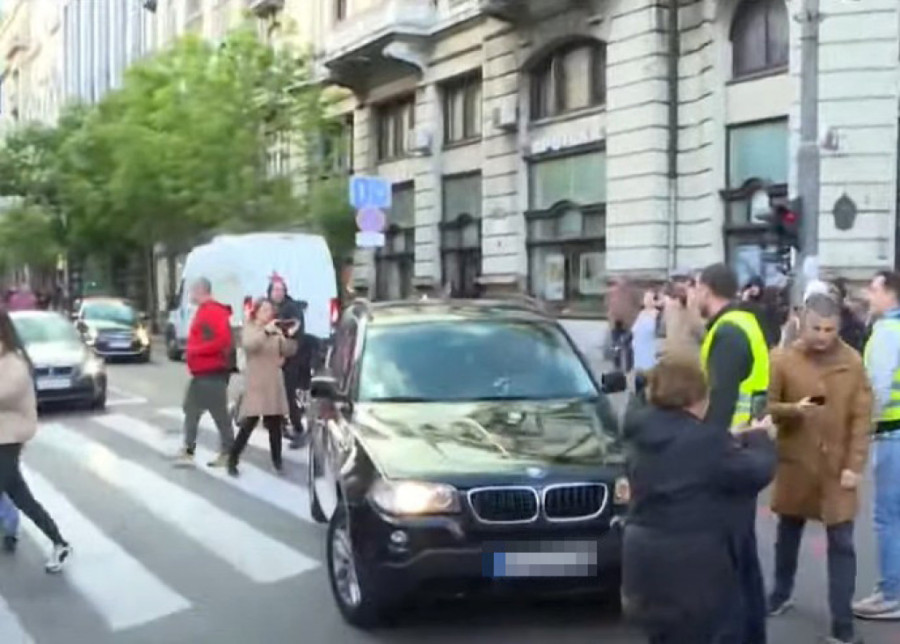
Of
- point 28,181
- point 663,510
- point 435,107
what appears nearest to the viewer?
point 663,510

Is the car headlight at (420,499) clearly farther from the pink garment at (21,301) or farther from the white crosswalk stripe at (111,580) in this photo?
the pink garment at (21,301)

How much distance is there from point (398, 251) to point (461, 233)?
3.58 m

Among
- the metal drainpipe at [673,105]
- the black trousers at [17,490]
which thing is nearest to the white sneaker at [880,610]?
the black trousers at [17,490]

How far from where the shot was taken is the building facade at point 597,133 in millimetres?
20859

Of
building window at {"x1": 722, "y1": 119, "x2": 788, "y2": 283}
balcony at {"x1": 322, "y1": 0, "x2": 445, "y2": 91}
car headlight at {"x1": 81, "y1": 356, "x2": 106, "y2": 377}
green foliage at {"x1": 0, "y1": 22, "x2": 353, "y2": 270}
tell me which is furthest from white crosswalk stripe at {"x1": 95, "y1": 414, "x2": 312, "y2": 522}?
green foliage at {"x1": 0, "y1": 22, "x2": 353, "y2": 270}

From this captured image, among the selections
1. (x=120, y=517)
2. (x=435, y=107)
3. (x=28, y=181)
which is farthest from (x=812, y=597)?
(x=28, y=181)

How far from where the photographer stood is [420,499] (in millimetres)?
6793

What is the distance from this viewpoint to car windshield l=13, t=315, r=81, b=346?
20.1 m

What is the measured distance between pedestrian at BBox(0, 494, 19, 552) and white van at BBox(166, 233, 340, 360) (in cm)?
1301

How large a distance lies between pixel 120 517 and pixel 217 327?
274 cm

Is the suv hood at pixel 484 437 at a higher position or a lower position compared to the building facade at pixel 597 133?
lower

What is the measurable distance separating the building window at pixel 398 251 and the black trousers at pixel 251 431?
2078 centimetres

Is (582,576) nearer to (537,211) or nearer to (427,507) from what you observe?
(427,507)

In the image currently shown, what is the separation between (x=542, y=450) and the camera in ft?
23.4
